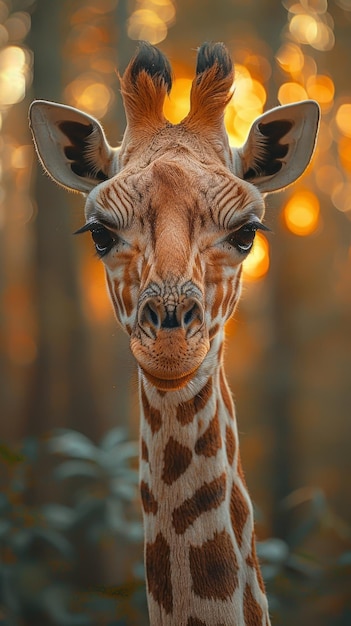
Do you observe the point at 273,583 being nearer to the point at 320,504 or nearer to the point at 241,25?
the point at 320,504

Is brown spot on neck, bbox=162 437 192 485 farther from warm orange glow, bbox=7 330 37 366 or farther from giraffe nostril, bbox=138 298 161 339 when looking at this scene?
warm orange glow, bbox=7 330 37 366

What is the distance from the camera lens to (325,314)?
16328 millimetres

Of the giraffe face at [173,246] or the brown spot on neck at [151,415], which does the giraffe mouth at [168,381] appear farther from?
the brown spot on neck at [151,415]

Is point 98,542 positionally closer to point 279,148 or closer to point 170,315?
point 279,148

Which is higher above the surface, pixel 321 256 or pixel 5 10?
pixel 5 10

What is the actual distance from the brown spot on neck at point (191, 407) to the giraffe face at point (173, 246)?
0.30 m

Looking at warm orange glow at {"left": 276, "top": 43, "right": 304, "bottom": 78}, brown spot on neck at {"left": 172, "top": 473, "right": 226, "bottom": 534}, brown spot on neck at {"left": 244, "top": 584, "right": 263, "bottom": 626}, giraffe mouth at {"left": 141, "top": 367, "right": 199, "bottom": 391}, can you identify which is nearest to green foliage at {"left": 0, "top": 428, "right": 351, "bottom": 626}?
brown spot on neck at {"left": 244, "top": 584, "right": 263, "bottom": 626}

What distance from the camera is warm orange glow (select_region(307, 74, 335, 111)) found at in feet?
48.3

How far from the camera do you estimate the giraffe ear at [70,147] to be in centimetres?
377

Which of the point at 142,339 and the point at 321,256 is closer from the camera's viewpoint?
the point at 142,339

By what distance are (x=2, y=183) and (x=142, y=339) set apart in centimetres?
1518

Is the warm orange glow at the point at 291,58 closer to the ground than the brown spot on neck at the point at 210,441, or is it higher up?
higher up

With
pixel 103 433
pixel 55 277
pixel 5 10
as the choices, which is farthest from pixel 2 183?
pixel 103 433

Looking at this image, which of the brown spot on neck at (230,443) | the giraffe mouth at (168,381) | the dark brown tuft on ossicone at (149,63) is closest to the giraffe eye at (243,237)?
the giraffe mouth at (168,381)
